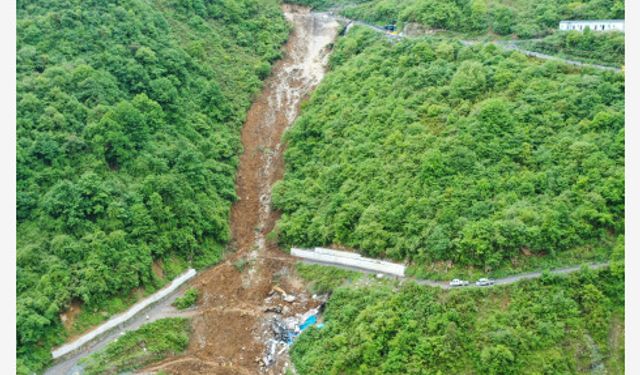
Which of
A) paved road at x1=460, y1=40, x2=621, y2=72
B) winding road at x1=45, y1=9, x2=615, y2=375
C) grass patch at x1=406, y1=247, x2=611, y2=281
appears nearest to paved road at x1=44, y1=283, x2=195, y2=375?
winding road at x1=45, y1=9, x2=615, y2=375

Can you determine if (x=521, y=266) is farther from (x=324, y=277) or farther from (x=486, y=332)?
(x=324, y=277)

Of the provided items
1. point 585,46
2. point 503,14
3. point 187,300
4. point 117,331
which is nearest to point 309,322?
point 187,300

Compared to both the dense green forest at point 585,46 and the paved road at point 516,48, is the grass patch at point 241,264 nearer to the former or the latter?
the paved road at point 516,48

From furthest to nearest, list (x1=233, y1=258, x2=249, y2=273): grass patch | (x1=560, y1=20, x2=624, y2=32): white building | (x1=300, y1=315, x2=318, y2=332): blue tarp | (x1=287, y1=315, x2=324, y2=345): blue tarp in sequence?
(x1=560, y1=20, x2=624, y2=32): white building < (x1=233, y1=258, x2=249, y2=273): grass patch < (x1=300, y1=315, x2=318, y2=332): blue tarp < (x1=287, y1=315, x2=324, y2=345): blue tarp

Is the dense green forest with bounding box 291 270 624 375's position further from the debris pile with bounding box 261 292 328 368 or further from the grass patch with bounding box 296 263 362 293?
the grass patch with bounding box 296 263 362 293

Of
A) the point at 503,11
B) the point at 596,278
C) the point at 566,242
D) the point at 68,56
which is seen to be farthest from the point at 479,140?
the point at 68,56

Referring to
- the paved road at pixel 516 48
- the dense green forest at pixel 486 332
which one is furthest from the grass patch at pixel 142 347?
the paved road at pixel 516 48
